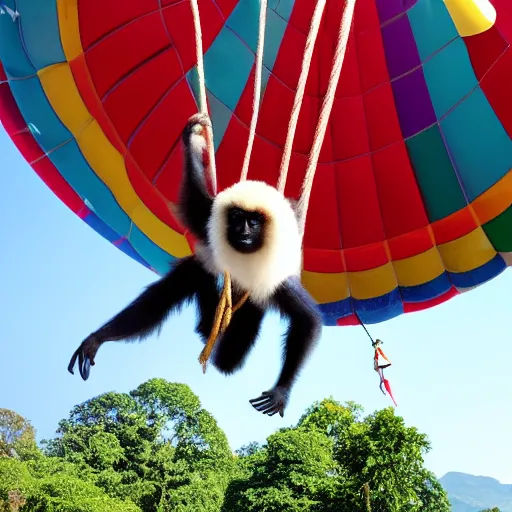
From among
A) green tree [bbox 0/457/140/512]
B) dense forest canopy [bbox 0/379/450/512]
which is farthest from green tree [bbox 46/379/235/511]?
green tree [bbox 0/457/140/512]

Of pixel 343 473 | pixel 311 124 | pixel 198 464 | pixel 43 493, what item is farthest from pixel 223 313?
pixel 198 464

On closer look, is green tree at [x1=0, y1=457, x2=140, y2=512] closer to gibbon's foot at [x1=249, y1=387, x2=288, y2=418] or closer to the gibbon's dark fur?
the gibbon's dark fur

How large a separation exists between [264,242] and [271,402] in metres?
0.88

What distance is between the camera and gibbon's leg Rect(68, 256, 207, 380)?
3430 millimetres

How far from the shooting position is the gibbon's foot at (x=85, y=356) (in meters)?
3.27

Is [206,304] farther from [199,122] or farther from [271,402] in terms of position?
[199,122]

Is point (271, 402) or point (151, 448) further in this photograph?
point (151, 448)

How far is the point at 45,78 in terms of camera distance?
200 inches

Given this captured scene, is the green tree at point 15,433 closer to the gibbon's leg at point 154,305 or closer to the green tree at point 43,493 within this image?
the green tree at point 43,493

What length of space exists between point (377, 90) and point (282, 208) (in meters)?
3.00

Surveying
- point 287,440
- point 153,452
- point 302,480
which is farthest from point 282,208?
point 153,452

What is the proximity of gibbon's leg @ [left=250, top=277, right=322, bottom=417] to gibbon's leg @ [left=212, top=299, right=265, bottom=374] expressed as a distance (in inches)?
13.0

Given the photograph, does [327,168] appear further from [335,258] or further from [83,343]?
[83,343]

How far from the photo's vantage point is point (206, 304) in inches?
143
